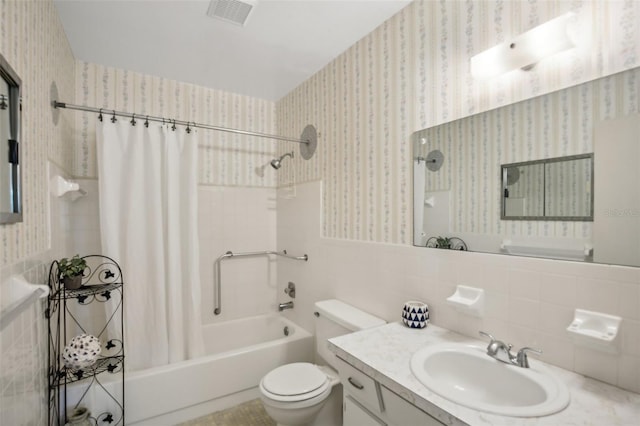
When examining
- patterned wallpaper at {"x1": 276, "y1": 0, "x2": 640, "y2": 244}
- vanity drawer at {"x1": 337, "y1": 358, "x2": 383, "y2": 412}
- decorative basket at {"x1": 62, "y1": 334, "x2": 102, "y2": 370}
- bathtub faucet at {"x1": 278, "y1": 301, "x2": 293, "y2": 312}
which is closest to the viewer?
patterned wallpaper at {"x1": 276, "y1": 0, "x2": 640, "y2": 244}

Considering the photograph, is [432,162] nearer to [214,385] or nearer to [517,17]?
[517,17]

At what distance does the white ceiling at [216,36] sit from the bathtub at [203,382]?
2.08 metres

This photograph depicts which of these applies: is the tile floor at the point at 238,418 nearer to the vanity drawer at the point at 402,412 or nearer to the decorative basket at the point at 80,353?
the decorative basket at the point at 80,353

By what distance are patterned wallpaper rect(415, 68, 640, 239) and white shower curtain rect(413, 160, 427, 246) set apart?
0.13 ft

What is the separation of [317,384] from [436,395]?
0.89m

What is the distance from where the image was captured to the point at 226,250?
2.81 metres

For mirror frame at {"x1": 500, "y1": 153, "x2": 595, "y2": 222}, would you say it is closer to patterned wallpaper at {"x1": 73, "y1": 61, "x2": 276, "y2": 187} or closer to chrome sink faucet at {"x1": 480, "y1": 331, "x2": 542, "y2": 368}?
chrome sink faucet at {"x1": 480, "y1": 331, "x2": 542, "y2": 368}

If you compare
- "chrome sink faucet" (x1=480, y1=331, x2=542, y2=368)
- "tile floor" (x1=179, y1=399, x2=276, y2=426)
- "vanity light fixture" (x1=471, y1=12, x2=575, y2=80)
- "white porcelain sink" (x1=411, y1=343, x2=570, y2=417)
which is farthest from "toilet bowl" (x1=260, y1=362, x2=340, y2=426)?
"vanity light fixture" (x1=471, y1=12, x2=575, y2=80)

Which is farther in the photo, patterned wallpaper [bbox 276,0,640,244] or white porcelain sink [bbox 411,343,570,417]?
patterned wallpaper [bbox 276,0,640,244]

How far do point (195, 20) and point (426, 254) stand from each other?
184 cm

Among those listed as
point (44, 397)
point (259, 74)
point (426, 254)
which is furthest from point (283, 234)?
point (44, 397)

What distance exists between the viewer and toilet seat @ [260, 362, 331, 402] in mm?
1561

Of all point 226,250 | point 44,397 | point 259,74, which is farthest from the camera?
point 226,250

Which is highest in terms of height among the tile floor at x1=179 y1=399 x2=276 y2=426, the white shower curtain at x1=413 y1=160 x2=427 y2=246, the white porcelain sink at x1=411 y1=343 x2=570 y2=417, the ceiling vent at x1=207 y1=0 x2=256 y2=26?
the ceiling vent at x1=207 y1=0 x2=256 y2=26
